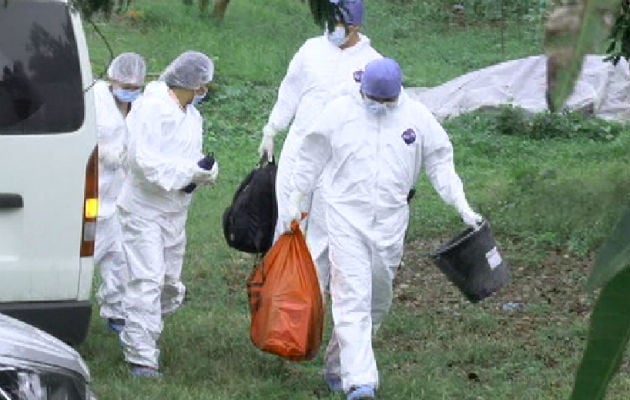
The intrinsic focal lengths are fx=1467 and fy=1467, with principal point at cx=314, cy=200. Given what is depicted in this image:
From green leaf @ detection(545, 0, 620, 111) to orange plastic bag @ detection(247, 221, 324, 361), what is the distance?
6333mm

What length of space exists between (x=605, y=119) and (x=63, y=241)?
10.8 metres

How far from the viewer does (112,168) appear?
739 centimetres

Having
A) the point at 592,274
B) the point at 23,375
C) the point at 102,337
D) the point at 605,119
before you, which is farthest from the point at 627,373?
the point at 605,119

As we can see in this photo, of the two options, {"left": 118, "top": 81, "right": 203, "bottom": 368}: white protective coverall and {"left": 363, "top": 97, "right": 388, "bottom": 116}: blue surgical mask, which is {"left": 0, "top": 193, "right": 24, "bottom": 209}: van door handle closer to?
{"left": 118, "top": 81, "right": 203, "bottom": 368}: white protective coverall

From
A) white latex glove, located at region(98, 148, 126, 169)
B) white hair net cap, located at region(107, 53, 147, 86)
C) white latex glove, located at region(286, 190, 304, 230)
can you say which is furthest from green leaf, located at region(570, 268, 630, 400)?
white hair net cap, located at region(107, 53, 147, 86)

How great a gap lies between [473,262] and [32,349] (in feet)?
10.4

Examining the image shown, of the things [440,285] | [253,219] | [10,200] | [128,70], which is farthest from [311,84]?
[10,200]

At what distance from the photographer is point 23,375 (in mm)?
4422

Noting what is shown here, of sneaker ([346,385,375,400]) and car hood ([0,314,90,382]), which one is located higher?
car hood ([0,314,90,382])

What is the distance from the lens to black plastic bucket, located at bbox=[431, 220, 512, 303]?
7207mm

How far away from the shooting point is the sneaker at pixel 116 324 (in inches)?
316

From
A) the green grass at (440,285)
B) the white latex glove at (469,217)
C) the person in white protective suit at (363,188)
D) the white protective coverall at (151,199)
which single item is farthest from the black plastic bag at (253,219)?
the white latex glove at (469,217)

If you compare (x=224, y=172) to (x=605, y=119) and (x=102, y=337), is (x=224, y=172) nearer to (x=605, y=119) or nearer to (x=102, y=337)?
(x=605, y=119)

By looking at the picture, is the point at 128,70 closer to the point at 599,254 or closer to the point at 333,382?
the point at 333,382
